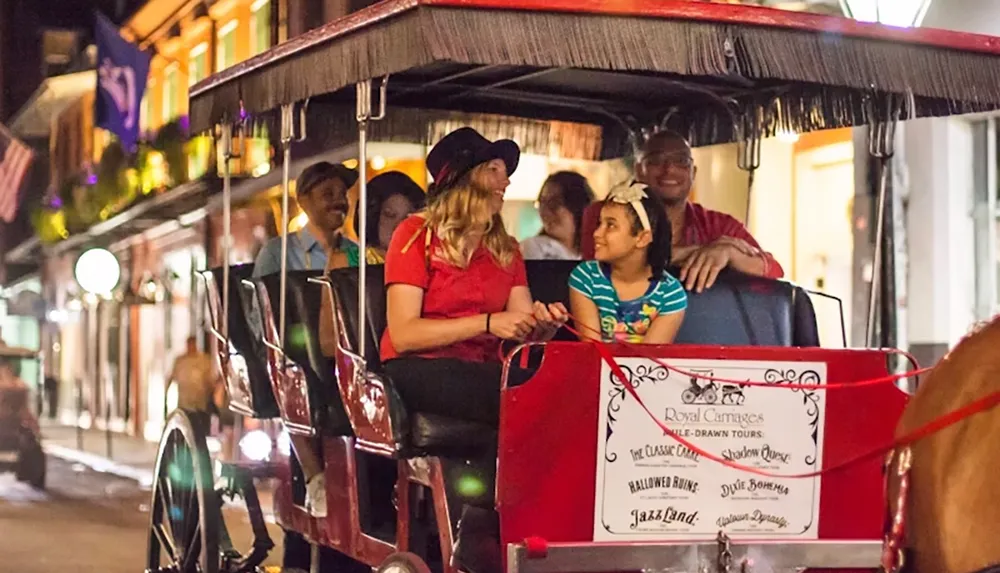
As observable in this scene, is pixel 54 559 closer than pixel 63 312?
Yes

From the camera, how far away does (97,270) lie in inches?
969

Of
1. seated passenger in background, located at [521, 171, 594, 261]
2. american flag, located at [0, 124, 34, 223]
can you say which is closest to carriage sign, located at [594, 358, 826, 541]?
seated passenger in background, located at [521, 171, 594, 261]

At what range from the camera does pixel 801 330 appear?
608 centimetres

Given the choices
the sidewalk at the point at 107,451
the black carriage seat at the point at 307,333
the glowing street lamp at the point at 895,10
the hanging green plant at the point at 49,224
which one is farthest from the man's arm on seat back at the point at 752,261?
the hanging green plant at the point at 49,224

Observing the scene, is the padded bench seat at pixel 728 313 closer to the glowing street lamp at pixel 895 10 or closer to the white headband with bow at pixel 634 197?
the white headband with bow at pixel 634 197

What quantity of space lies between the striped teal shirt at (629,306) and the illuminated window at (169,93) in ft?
80.8

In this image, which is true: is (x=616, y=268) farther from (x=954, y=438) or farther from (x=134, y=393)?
(x=134, y=393)

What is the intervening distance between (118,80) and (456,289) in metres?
19.9

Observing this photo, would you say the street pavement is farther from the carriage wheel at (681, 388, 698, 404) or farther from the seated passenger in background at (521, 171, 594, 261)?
the carriage wheel at (681, 388, 698, 404)

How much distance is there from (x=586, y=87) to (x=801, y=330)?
5.45 ft

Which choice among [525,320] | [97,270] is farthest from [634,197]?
[97,270]

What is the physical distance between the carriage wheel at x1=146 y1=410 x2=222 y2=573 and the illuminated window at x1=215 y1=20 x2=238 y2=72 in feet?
56.1

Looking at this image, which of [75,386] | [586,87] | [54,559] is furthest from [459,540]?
[75,386]

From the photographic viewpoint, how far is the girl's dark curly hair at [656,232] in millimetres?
5125
